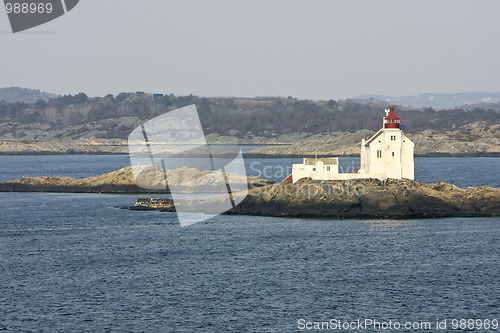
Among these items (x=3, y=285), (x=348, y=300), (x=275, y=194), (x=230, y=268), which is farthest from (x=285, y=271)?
(x=275, y=194)

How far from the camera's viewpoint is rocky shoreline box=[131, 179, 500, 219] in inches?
2601

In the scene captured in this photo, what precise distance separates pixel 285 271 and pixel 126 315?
42.5 feet

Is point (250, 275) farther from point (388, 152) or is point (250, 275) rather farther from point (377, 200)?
point (388, 152)

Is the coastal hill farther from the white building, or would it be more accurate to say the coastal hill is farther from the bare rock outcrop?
the bare rock outcrop

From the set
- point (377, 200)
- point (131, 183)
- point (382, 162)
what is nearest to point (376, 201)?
point (377, 200)

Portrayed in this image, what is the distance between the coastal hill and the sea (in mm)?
22689

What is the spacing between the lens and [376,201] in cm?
6612

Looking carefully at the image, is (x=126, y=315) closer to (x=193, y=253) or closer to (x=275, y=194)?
(x=193, y=253)

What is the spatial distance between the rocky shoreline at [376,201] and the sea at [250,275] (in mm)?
1695

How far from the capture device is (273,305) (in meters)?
38.4

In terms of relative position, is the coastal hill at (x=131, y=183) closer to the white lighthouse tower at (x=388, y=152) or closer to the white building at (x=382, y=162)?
the white building at (x=382, y=162)

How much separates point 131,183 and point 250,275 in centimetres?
5657

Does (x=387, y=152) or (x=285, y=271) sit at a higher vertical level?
(x=387, y=152)

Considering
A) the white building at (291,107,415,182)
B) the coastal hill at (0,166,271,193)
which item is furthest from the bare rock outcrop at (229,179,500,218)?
the coastal hill at (0,166,271,193)
